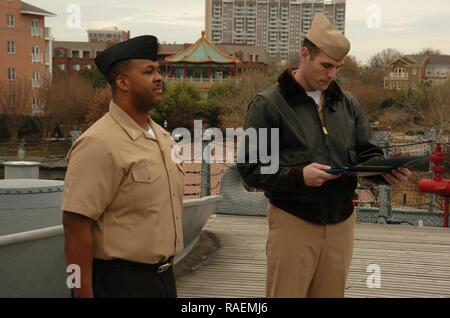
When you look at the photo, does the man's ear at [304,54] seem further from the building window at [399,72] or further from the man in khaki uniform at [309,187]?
the building window at [399,72]

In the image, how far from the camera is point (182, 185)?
2.88 m

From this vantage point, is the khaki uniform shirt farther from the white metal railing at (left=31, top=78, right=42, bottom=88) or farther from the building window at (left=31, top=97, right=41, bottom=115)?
the white metal railing at (left=31, top=78, right=42, bottom=88)

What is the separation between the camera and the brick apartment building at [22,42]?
51562 mm

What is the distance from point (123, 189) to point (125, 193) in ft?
0.05

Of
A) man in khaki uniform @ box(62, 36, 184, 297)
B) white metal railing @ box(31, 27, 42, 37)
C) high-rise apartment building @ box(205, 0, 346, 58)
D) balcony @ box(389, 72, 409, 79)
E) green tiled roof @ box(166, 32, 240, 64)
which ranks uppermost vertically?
high-rise apartment building @ box(205, 0, 346, 58)

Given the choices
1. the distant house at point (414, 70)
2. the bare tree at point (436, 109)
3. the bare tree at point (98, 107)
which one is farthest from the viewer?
the distant house at point (414, 70)

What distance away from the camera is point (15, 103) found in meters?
45.1

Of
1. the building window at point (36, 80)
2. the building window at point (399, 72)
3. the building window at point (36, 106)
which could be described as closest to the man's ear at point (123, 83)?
the building window at point (36, 106)

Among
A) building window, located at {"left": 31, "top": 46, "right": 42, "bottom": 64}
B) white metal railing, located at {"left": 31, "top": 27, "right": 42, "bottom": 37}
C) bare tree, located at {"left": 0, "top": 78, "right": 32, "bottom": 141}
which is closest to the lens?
bare tree, located at {"left": 0, "top": 78, "right": 32, "bottom": 141}

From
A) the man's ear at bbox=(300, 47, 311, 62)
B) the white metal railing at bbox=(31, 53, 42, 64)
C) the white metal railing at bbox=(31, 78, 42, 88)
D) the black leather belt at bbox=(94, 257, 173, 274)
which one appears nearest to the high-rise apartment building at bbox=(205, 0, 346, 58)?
the white metal railing at bbox=(31, 53, 42, 64)

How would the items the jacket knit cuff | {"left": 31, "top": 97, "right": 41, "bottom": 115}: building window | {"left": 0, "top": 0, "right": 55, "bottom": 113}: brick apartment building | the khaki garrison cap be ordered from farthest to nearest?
1. {"left": 0, "top": 0, "right": 55, "bottom": 113}: brick apartment building
2. {"left": 31, "top": 97, "right": 41, "bottom": 115}: building window
3. the khaki garrison cap
4. the jacket knit cuff

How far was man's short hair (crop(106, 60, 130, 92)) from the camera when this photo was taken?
268 cm
